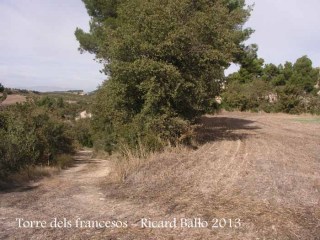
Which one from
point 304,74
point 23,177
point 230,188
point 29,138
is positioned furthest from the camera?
point 304,74

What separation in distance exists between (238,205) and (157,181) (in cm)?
284

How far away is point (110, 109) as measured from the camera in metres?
14.1

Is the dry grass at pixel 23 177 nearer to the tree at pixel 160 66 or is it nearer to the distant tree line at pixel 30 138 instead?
the distant tree line at pixel 30 138

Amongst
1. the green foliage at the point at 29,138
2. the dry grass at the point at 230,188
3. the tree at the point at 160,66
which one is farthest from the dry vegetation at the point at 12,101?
the dry grass at the point at 230,188

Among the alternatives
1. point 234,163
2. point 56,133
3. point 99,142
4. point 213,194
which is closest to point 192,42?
point 234,163

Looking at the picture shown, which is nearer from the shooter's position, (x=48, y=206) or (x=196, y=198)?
(x=196, y=198)

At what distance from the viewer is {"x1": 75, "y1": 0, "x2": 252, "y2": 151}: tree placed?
1254cm

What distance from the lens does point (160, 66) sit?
12367 mm

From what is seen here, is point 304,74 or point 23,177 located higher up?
point 304,74

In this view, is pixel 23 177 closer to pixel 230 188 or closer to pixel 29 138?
pixel 29 138

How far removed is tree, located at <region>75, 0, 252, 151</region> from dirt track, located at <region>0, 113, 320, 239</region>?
1.69m

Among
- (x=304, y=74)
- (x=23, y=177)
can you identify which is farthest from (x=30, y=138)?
(x=304, y=74)

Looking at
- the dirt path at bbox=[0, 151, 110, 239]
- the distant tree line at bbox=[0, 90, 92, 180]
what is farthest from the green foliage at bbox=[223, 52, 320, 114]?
the dirt path at bbox=[0, 151, 110, 239]

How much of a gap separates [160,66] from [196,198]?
5.64m
